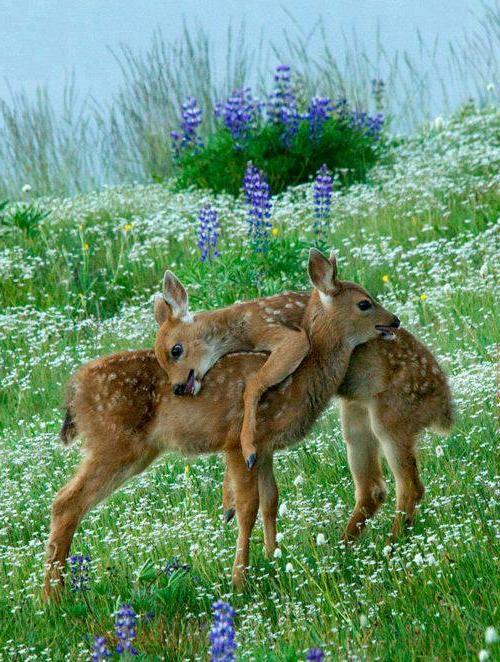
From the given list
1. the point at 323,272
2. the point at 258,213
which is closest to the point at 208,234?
the point at 258,213

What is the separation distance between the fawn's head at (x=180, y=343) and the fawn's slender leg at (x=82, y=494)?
17.8 inches

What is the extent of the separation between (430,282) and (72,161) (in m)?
8.77

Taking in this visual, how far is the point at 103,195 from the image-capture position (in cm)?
1595

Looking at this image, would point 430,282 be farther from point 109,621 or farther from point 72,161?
point 72,161

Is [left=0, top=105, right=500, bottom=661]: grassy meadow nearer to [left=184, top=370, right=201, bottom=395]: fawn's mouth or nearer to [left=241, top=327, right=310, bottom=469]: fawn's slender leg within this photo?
[left=241, top=327, right=310, bottom=469]: fawn's slender leg

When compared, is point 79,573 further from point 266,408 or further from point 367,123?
point 367,123

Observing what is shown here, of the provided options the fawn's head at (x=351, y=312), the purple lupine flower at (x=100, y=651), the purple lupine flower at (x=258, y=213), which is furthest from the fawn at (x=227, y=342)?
the purple lupine flower at (x=258, y=213)

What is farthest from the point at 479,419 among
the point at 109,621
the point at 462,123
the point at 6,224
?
the point at 462,123

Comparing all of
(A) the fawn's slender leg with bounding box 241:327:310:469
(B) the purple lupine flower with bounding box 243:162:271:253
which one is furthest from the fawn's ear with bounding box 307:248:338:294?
(B) the purple lupine flower with bounding box 243:162:271:253

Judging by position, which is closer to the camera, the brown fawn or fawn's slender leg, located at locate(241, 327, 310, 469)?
fawn's slender leg, located at locate(241, 327, 310, 469)

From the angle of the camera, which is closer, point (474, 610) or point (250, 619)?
point (474, 610)

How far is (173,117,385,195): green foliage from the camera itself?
15.2 meters

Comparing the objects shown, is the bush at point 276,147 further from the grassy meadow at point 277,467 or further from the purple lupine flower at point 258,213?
the purple lupine flower at point 258,213

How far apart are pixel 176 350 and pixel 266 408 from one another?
58 centimetres
